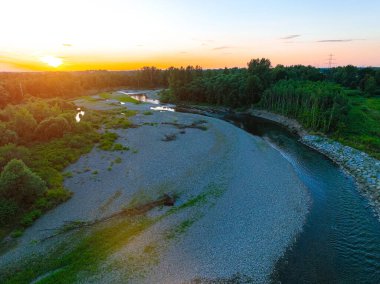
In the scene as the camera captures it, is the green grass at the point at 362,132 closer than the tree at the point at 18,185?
No

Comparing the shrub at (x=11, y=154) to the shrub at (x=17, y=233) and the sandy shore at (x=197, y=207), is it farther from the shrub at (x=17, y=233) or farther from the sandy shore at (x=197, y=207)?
the shrub at (x=17, y=233)

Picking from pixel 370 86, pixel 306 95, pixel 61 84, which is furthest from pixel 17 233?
pixel 61 84

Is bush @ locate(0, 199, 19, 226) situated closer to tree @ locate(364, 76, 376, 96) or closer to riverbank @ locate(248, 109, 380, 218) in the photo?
riverbank @ locate(248, 109, 380, 218)

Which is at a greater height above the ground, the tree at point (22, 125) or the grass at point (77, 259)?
the tree at point (22, 125)

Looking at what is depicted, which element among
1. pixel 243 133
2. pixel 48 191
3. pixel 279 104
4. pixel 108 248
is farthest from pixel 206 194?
pixel 279 104

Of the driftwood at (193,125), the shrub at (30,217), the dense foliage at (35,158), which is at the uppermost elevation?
the dense foliage at (35,158)

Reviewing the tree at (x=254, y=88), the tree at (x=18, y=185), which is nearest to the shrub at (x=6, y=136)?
the tree at (x=18, y=185)
